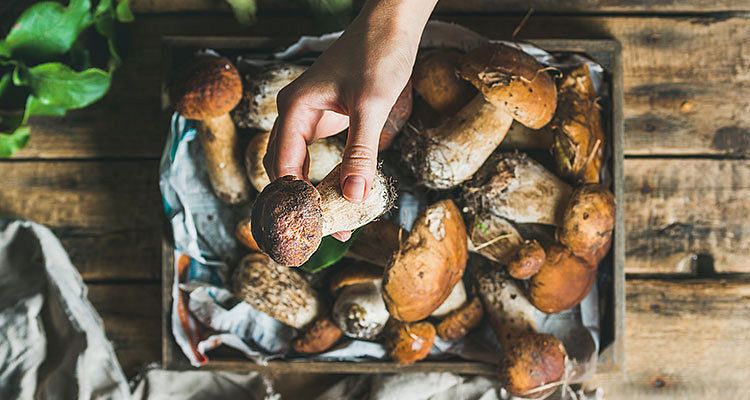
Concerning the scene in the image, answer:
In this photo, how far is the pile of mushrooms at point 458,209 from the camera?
1.56m

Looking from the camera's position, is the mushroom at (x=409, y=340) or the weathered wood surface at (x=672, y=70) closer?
the mushroom at (x=409, y=340)

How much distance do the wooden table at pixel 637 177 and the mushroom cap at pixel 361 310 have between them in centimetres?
30

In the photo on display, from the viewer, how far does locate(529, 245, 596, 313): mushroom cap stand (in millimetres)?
1599

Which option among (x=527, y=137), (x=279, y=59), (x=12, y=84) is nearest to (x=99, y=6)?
(x=12, y=84)

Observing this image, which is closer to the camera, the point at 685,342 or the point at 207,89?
the point at 207,89

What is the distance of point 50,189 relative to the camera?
1.97 meters

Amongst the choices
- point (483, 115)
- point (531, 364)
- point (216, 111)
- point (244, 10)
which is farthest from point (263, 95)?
point (531, 364)

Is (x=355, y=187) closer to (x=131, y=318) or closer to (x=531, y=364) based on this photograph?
(x=531, y=364)

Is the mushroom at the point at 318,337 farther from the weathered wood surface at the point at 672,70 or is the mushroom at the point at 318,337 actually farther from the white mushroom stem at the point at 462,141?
the weathered wood surface at the point at 672,70

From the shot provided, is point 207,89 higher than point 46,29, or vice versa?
point 46,29

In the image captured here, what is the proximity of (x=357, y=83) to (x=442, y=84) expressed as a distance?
444 mm

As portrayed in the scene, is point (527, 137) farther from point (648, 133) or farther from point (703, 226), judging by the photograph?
point (703, 226)

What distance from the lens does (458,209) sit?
5.41 ft

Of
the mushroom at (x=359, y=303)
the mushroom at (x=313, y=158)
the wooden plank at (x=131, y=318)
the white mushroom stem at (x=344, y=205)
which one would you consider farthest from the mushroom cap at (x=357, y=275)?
the wooden plank at (x=131, y=318)
